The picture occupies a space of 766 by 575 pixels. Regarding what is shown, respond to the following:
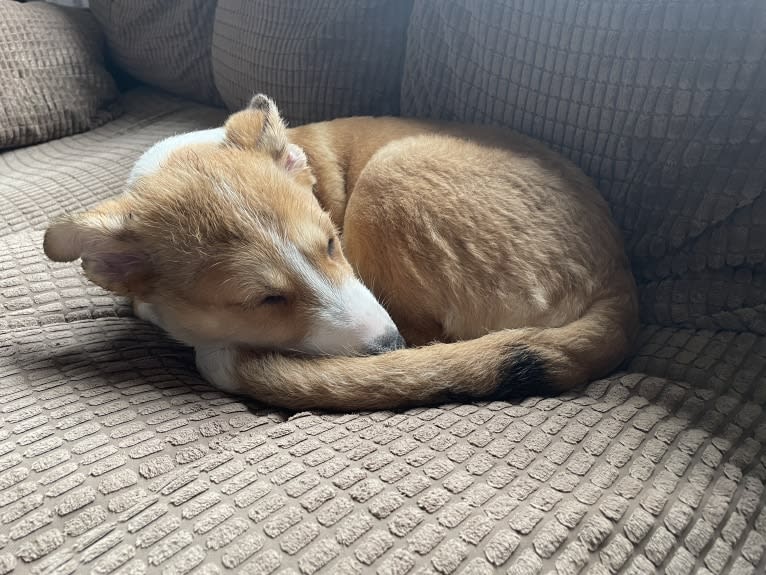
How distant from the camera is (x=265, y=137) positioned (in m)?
1.70

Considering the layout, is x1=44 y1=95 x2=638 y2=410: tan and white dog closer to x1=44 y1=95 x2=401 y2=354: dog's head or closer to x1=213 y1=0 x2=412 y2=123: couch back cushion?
x1=44 y1=95 x2=401 y2=354: dog's head

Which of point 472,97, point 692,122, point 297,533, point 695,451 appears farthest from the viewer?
point 472,97

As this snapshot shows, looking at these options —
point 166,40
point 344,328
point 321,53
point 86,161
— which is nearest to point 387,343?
point 344,328

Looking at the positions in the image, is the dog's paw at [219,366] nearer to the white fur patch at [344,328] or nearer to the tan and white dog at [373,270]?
the tan and white dog at [373,270]

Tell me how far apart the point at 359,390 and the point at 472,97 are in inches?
44.4

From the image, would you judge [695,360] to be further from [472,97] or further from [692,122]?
[472,97]

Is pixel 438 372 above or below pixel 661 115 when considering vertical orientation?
below

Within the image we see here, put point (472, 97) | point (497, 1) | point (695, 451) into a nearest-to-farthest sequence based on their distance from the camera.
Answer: point (695, 451), point (497, 1), point (472, 97)

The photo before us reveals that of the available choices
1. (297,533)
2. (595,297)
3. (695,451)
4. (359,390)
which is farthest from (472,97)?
(297,533)

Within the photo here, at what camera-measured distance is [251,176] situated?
154 centimetres

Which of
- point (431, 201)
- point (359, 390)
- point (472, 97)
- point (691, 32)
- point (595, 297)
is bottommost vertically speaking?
point (359, 390)

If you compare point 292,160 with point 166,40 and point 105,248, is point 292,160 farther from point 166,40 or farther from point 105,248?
point 166,40

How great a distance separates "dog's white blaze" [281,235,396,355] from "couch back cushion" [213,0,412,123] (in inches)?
45.6

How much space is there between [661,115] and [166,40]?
7.99 feet
